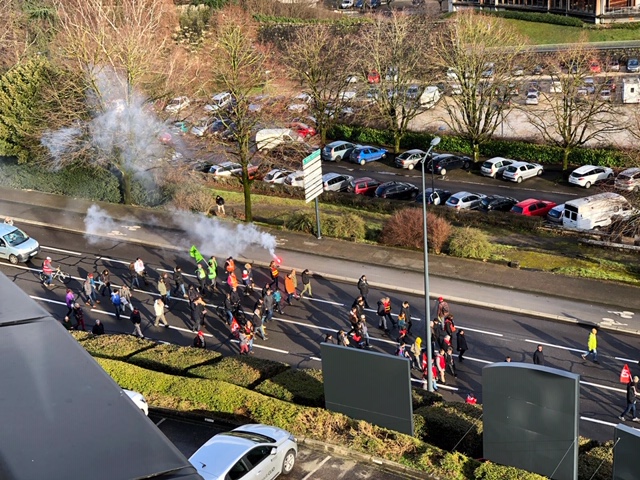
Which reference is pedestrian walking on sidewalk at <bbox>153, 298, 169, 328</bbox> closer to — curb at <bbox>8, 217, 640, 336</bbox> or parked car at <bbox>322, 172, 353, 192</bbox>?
curb at <bbox>8, 217, 640, 336</bbox>

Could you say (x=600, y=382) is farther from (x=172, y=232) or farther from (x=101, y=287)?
(x=172, y=232)

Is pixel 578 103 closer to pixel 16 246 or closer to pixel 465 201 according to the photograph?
pixel 465 201

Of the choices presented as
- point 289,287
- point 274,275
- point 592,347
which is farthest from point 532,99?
point 592,347

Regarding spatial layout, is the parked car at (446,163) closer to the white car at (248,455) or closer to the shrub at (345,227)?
the shrub at (345,227)

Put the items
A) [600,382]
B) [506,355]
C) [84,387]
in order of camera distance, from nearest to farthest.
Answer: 1. [84,387]
2. [600,382]
3. [506,355]

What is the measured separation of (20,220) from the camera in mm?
37188

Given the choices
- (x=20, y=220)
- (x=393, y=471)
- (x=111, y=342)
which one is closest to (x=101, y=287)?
(x=111, y=342)

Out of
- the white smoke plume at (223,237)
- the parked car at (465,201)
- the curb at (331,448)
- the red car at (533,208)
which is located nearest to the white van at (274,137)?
the white smoke plume at (223,237)

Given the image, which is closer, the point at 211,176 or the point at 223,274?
the point at 223,274

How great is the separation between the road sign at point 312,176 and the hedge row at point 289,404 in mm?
12581

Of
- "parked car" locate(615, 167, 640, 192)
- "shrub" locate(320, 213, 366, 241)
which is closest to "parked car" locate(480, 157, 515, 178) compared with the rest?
"parked car" locate(615, 167, 640, 192)

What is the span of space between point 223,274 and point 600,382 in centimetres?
1442

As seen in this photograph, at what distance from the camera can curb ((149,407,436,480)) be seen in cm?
1563

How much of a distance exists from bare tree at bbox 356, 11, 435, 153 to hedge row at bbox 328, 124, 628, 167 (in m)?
1.05
